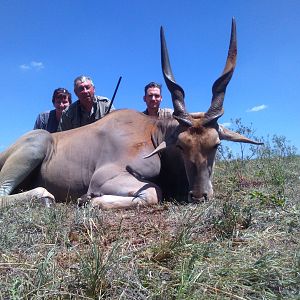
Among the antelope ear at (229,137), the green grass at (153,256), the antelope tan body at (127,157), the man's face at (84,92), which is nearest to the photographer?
the green grass at (153,256)

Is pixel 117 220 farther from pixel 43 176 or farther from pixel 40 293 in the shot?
pixel 43 176

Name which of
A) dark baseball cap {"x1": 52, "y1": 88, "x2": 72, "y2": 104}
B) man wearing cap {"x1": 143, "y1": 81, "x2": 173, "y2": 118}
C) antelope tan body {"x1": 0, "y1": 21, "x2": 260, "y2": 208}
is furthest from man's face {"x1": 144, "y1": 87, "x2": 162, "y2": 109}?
antelope tan body {"x1": 0, "y1": 21, "x2": 260, "y2": 208}

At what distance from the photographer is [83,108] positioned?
23.8 feet

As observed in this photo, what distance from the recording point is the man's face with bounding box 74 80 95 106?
23.4 feet

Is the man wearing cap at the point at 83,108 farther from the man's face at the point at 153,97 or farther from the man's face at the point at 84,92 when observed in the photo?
the man's face at the point at 153,97

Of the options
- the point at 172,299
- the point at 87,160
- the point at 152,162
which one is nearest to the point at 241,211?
the point at 172,299

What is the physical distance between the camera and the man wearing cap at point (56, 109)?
8.19m

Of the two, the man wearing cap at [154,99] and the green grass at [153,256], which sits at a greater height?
the man wearing cap at [154,99]

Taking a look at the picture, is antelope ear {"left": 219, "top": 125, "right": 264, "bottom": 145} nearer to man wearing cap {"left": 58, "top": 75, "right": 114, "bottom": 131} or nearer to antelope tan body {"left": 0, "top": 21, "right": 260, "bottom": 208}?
antelope tan body {"left": 0, "top": 21, "right": 260, "bottom": 208}

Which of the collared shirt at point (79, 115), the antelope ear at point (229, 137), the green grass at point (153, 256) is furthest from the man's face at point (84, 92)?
the green grass at point (153, 256)

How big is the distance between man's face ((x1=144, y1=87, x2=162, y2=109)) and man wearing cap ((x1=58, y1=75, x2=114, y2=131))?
901mm

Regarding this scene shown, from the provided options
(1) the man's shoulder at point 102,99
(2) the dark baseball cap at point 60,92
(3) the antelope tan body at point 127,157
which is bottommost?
(3) the antelope tan body at point 127,157

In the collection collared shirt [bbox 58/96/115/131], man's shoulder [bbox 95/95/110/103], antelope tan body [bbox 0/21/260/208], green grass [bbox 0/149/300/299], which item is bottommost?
green grass [bbox 0/149/300/299]

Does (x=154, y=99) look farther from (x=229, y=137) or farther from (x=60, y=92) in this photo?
(x=229, y=137)
